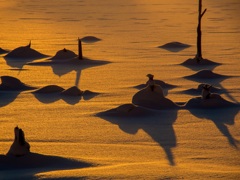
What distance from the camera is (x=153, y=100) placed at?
38.0ft

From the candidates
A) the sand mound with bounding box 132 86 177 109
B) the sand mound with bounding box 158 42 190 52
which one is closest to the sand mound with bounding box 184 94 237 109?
the sand mound with bounding box 132 86 177 109

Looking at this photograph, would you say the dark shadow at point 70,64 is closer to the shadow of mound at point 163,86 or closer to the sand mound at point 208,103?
the shadow of mound at point 163,86

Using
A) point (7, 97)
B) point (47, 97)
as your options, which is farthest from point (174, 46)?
point (7, 97)

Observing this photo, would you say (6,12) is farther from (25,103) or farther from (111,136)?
(111,136)

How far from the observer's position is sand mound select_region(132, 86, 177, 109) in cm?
1157

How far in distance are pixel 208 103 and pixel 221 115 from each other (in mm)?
549

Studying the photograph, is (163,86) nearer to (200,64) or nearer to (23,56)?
(200,64)

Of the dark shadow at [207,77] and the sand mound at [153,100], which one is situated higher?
the dark shadow at [207,77]

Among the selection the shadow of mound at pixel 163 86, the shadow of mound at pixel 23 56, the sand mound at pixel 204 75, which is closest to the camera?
the shadow of mound at pixel 163 86

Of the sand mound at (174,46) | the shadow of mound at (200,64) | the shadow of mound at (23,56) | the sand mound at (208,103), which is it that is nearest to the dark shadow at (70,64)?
the shadow of mound at (23,56)

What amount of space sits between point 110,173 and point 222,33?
60.8ft

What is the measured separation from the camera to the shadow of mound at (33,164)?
25.7 ft

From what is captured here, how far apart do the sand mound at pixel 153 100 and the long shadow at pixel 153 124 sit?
213 mm

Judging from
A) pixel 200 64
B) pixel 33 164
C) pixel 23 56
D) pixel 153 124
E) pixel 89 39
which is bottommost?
pixel 33 164
